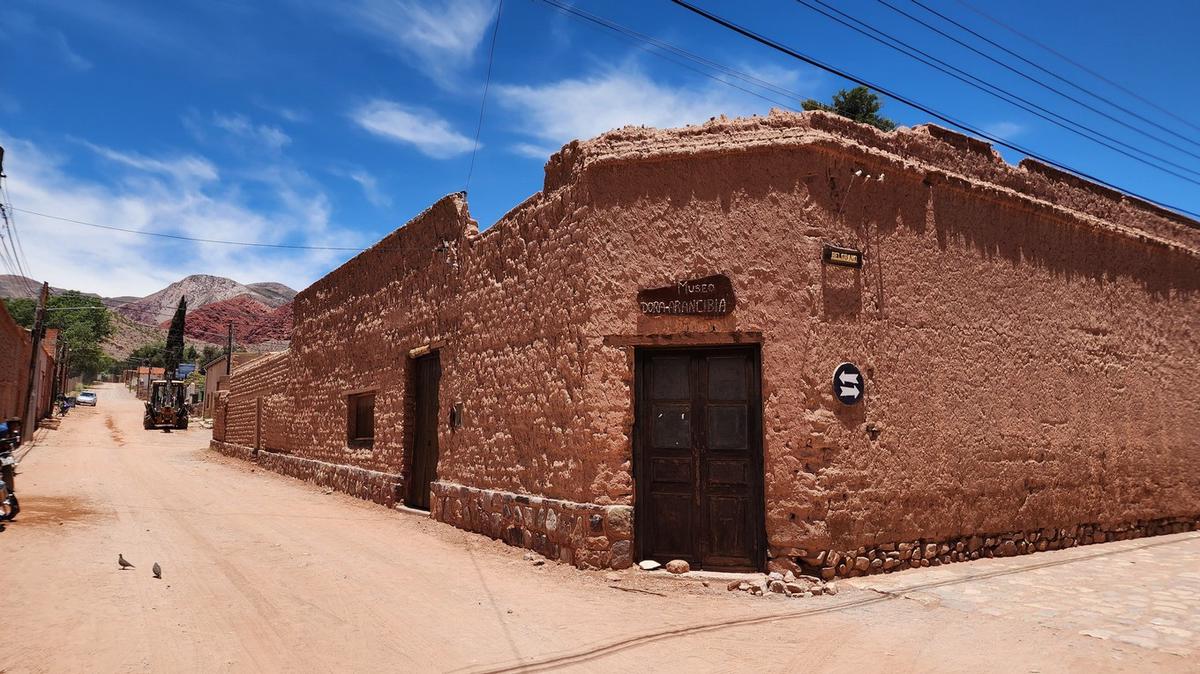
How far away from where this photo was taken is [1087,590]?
6.55m

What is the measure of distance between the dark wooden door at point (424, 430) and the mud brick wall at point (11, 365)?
13842 millimetres

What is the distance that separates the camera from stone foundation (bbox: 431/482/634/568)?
23.7 ft

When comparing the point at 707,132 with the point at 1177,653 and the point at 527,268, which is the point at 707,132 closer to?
the point at 527,268

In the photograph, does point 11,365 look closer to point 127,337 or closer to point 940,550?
point 940,550

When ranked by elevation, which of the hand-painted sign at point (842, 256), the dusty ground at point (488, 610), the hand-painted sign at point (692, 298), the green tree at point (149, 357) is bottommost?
the dusty ground at point (488, 610)

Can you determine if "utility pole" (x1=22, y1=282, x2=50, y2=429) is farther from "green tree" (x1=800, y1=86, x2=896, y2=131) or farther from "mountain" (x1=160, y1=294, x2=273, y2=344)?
"mountain" (x1=160, y1=294, x2=273, y2=344)

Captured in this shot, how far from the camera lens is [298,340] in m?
16.8

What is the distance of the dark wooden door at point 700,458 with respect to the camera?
7.17 m

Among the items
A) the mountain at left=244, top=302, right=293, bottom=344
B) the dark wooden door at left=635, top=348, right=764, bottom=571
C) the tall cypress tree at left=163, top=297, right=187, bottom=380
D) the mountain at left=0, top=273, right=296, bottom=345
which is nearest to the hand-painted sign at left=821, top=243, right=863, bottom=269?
the dark wooden door at left=635, top=348, right=764, bottom=571

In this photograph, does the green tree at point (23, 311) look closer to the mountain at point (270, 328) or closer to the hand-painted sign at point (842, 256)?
the mountain at point (270, 328)

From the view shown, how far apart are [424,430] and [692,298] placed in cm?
566

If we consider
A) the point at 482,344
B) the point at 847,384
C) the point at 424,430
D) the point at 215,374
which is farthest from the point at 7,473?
the point at 215,374

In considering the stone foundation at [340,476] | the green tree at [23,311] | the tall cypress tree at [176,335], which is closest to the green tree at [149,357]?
the green tree at [23,311]

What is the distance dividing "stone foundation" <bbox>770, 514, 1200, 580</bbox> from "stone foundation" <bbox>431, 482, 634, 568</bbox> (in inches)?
61.7
